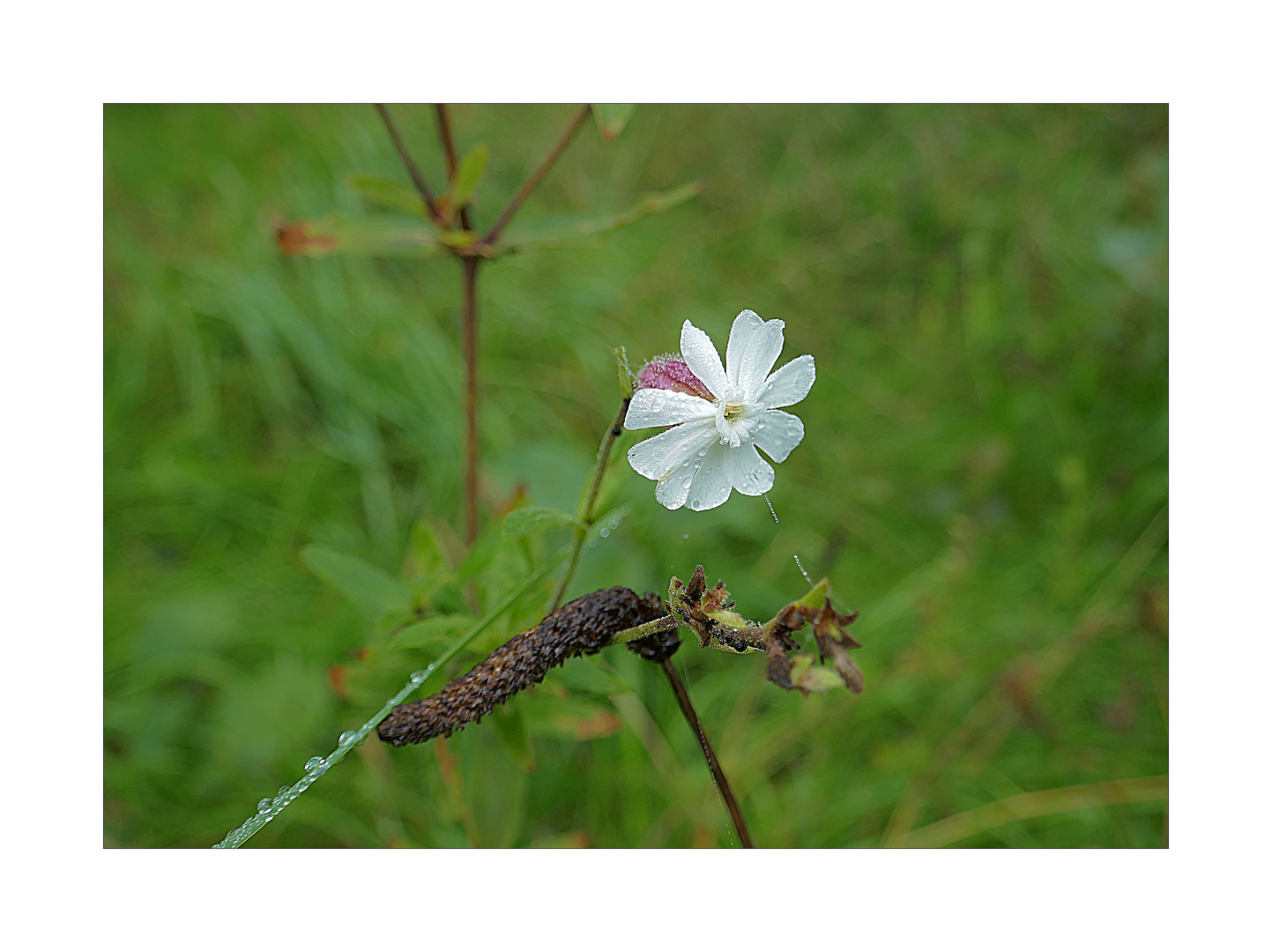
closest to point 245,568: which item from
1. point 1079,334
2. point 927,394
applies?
point 927,394

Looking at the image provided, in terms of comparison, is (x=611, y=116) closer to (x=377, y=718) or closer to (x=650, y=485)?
(x=377, y=718)

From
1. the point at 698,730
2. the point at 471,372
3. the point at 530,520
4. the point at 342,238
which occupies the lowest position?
the point at 698,730

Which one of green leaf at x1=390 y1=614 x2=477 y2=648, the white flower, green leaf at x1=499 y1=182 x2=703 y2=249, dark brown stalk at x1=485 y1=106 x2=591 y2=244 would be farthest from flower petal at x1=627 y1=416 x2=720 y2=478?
→ dark brown stalk at x1=485 y1=106 x2=591 y2=244

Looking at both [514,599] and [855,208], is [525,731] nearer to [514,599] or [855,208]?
[514,599]

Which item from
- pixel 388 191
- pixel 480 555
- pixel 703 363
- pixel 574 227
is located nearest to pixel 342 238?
pixel 388 191

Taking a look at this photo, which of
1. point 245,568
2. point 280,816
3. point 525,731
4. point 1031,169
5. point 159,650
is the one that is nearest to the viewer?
point 525,731

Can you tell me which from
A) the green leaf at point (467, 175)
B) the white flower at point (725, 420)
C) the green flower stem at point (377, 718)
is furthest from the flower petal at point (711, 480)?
the green leaf at point (467, 175)
